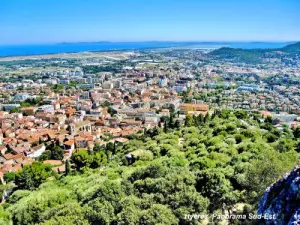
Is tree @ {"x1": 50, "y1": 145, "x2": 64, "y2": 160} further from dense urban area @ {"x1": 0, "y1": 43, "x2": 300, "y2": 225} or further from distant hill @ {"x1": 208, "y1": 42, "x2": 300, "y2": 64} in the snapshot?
distant hill @ {"x1": 208, "y1": 42, "x2": 300, "y2": 64}

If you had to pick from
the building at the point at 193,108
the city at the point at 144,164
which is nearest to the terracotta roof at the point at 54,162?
the city at the point at 144,164

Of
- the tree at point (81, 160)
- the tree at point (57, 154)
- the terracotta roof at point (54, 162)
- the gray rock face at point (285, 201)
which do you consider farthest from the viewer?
the tree at point (57, 154)

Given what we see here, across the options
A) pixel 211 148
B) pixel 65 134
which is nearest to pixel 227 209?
pixel 211 148

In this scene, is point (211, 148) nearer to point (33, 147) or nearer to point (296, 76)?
point (33, 147)

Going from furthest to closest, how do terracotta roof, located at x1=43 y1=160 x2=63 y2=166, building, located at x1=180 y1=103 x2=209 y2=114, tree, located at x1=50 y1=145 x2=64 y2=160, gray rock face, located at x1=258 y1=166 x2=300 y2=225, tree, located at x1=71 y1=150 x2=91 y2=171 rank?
building, located at x1=180 y1=103 x2=209 y2=114, tree, located at x1=50 y1=145 x2=64 y2=160, terracotta roof, located at x1=43 y1=160 x2=63 y2=166, tree, located at x1=71 y1=150 x2=91 y2=171, gray rock face, located at x1=258 y1=166 x2=300 y2=225

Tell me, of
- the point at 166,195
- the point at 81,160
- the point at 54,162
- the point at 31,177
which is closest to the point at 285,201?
the point at 166,195

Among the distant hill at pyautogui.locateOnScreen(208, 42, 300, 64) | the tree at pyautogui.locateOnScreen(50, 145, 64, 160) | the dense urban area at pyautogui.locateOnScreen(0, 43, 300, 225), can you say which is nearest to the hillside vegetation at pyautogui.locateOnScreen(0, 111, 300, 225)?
the dense urban area at pyautogui.locateOnScreen(0, 43, 300, 225)

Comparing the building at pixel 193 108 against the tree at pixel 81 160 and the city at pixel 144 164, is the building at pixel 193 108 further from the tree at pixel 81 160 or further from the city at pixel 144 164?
the tree at pixel 81 160

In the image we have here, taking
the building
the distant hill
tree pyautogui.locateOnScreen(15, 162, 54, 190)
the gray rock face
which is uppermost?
the gray rock face
